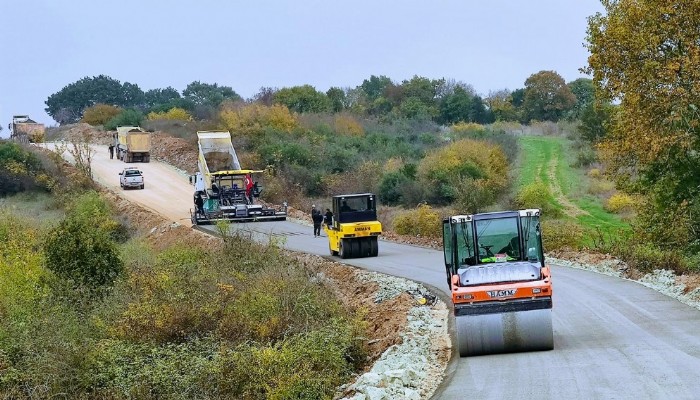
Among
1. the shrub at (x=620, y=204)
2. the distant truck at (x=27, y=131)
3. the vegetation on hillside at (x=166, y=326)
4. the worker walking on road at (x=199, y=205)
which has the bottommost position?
the shrub at (x=620, y=204)

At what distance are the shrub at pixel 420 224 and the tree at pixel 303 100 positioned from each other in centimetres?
6798

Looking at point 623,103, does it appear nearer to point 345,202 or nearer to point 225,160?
point 345,202

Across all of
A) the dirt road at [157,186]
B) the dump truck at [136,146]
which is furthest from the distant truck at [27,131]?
the dump truck at [136,146]

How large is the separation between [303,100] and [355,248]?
8344 centimetres

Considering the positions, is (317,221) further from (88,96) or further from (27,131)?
(88,96)

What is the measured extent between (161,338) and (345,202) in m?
15.7

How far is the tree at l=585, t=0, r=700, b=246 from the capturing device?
2883 cm

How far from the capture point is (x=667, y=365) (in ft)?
50.8

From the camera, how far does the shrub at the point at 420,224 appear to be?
47.0 meters

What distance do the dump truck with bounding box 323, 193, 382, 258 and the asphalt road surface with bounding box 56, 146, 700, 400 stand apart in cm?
579

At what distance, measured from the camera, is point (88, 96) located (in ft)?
563

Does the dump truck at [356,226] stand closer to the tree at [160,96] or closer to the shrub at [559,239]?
the shrub at [559,239]

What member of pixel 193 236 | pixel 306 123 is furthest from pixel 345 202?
pixel 306 123

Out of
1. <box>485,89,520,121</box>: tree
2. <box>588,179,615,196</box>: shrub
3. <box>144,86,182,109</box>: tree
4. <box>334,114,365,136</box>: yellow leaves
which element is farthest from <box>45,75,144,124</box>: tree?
<box>588,179,615,196</box>: shrub
